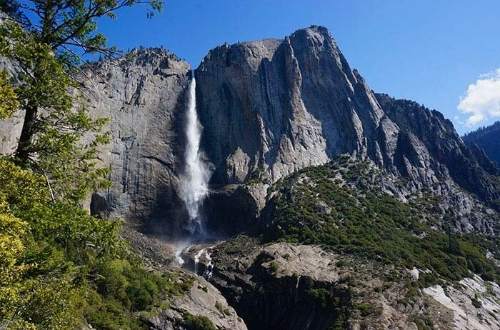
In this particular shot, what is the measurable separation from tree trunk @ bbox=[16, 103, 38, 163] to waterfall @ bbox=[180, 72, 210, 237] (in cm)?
8401

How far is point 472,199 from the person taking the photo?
113 meters

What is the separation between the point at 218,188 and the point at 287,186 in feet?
50.7

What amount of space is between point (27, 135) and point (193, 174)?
93.5 meters

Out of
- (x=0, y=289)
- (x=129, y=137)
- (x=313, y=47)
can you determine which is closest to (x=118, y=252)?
(x=0, y=289)

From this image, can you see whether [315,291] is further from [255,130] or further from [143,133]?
[143,133]

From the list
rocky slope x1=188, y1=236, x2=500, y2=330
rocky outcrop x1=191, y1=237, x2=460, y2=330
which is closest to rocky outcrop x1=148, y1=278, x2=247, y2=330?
rocky outcrop x1=191, y1=237, x2=460, y2=330

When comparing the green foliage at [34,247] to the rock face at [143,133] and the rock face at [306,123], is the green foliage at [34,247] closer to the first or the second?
the rock face at [143,133]

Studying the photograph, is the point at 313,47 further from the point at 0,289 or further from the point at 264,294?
the point at 0,289

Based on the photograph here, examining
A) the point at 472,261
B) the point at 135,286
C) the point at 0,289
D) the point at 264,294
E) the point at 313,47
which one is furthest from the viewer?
the point at 313,47

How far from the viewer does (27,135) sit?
51.3 feet

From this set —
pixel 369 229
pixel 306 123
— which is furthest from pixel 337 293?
pixel 306 123

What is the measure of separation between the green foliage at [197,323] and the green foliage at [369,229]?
27410 mm

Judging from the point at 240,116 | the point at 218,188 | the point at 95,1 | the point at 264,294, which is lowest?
the point at 264,294

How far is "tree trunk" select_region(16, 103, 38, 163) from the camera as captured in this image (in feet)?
50.3
